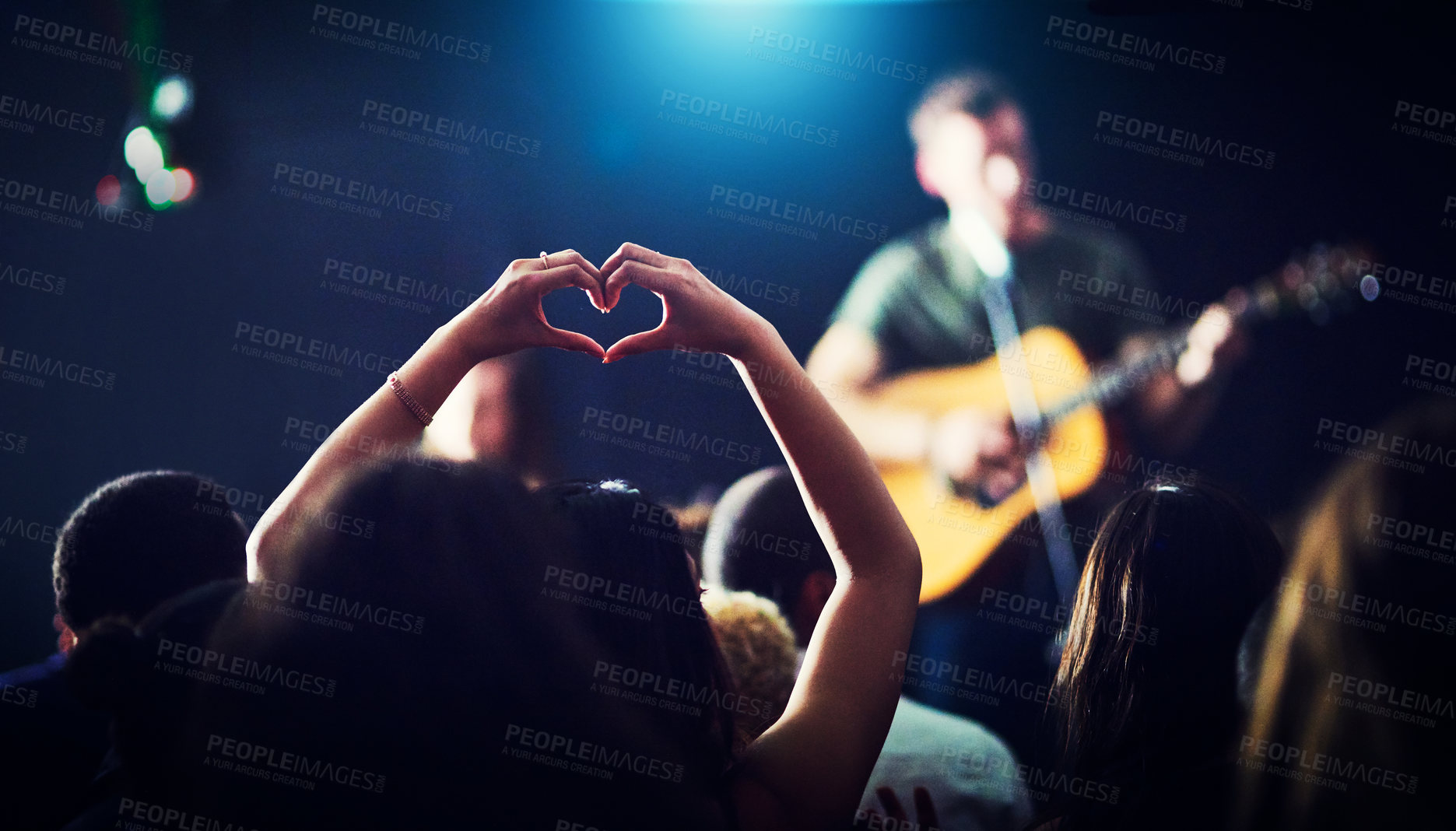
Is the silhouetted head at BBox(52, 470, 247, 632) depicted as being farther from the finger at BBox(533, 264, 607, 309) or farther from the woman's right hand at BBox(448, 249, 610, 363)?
the finger at BBox(533, 264, 607, 309)

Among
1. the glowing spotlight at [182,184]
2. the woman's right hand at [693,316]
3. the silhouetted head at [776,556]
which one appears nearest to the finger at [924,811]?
the silhouetted head at [776,556]

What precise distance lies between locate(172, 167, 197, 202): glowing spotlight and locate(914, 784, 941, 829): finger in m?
2.91

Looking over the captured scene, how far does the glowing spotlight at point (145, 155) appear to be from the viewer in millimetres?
2594

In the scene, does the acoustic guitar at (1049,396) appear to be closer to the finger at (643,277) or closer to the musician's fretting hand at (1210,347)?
the musician's fretting hand at (1210,347)

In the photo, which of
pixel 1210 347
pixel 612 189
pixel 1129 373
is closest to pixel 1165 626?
pixel 1129 373

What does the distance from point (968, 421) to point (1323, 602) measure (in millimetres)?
1263

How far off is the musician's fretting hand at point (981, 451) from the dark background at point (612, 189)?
54 centimetres

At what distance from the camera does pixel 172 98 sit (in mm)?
2586

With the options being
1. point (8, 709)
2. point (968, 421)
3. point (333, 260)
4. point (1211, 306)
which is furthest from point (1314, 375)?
point (8, 709)

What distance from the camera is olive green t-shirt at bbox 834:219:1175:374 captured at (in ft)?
8.55

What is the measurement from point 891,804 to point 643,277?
1.22 meters

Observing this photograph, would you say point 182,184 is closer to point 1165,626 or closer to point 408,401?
point 408,401

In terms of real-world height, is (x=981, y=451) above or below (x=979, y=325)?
below

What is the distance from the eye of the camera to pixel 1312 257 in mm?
2584
